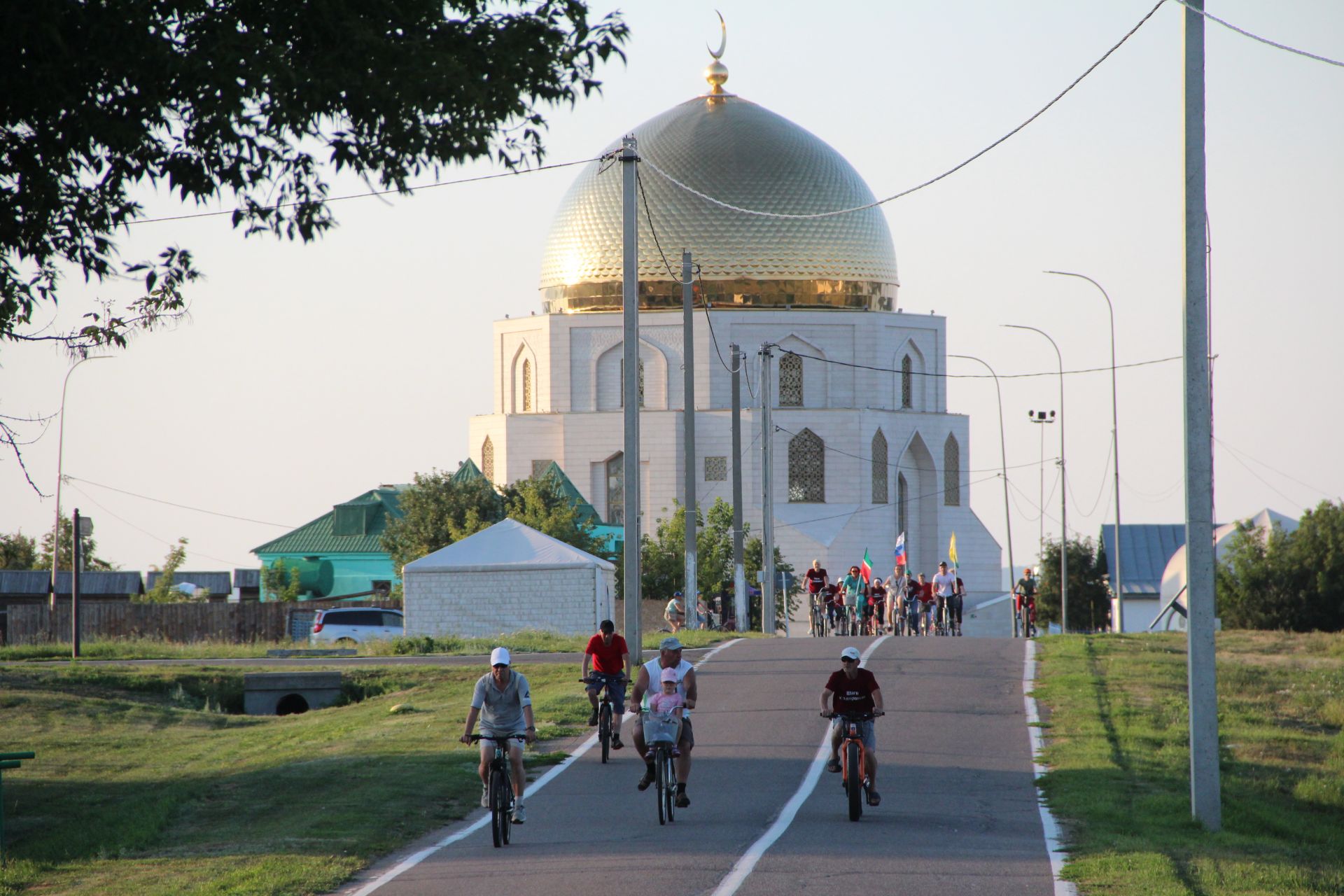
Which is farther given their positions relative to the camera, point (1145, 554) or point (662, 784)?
point (1145, 554)

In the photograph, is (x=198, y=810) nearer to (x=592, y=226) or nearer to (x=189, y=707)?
(x=189, y=707)

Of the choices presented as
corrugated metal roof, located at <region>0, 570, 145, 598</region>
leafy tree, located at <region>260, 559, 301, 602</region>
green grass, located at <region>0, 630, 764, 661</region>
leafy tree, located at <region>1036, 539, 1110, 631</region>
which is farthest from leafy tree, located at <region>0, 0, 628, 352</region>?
leafy tree, located at <region>1036, 539, 1110, 631</region>

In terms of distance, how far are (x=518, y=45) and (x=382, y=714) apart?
13.3 metres

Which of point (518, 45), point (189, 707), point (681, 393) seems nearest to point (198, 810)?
point (518, 45)

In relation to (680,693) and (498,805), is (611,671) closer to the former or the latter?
(680,693)

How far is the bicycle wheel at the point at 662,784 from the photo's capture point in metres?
13.0

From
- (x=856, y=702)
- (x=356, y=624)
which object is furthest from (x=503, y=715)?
(x=356, y=624)

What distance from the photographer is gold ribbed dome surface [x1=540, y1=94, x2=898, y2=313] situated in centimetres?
5959

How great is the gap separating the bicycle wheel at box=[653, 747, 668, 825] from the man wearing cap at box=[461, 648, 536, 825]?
97cm

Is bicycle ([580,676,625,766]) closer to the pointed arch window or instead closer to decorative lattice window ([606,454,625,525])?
decorative lattice window ([606,454,625,525])

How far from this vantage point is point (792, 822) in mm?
13070

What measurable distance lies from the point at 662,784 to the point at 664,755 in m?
0.22

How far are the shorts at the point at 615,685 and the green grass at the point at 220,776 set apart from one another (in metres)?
0.85

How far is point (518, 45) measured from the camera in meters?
11.8
